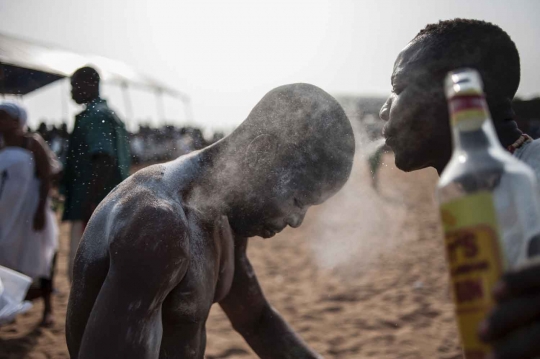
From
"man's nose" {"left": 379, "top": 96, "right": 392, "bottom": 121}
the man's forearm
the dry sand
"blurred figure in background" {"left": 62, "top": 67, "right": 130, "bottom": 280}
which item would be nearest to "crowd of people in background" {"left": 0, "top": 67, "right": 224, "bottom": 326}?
"blurred figure in background" {"left": 62, "top": 67, "right": 130, "bottom": 280}

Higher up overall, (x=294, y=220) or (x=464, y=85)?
(x=464, y=85)

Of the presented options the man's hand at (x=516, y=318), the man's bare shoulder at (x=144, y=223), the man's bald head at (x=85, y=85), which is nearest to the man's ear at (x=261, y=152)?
the man's bare shoulder at (x=144, y=223)

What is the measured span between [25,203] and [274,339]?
2856 mm

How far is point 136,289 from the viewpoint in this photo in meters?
1.39

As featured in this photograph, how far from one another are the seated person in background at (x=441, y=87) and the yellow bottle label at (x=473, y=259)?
25.7 inches

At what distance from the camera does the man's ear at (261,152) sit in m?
1.90

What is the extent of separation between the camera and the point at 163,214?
1.49 m

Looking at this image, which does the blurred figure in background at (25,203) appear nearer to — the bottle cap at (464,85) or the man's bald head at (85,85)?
the man's bald head at (85,85)

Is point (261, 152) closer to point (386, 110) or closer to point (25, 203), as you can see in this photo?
point (386, 110)

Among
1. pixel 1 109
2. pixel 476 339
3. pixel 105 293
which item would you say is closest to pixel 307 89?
pixel 105 293

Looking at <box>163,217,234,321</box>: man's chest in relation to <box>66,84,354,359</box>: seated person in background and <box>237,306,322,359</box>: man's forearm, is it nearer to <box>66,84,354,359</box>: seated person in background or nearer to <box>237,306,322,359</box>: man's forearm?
<box>66,84,354,359</box>: seated person in background

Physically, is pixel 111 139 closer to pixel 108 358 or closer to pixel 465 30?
pixel 108 358

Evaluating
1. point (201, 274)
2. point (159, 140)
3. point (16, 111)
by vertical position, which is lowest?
point (201, 274)

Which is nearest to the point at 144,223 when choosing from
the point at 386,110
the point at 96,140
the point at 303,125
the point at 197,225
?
the point at 197,225
